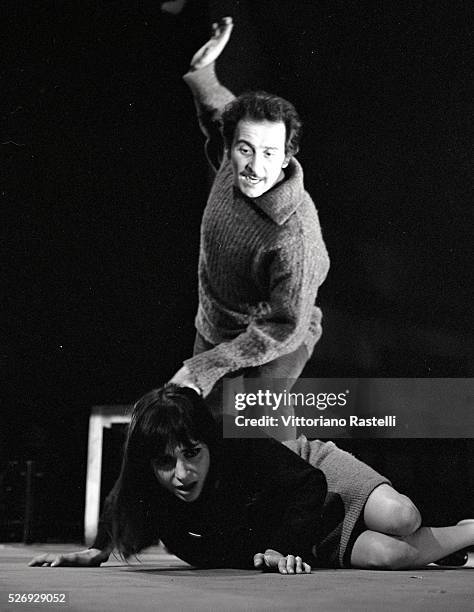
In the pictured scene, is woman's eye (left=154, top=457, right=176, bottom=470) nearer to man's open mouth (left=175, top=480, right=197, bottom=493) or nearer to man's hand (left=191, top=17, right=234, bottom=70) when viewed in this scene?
man's open mouth (left=175, top=480, right=197, bottom=493)

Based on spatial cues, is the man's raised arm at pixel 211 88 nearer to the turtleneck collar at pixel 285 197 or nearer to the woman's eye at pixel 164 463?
the turtleneck collar at pixel 285 197

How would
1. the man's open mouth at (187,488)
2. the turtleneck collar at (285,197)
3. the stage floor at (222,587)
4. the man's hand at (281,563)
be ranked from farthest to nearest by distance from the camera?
1. the turtleneck collar at (285,197)
2. the man's open mouth at (187,488)
3. the man's hand at (281,563)
4. the stage floor at (222,587)

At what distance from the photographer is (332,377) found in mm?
1563

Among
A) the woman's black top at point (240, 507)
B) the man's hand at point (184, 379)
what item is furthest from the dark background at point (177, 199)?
the woman's black top at point (240, 507)

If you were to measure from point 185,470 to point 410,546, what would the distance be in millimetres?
436

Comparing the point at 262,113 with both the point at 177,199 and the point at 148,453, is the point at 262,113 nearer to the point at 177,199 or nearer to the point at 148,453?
the point at 177,199

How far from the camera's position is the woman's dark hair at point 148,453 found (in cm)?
152

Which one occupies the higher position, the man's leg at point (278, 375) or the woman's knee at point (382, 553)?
the man's leg at point (278, 375)

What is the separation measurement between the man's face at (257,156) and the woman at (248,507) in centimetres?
46

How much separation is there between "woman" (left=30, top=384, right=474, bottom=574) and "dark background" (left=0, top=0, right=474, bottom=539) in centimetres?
7

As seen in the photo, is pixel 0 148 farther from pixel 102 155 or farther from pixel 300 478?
pixel 300 478

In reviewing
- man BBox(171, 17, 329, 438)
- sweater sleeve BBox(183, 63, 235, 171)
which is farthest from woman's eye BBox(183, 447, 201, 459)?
sweater sleeve BBox(183, 63, 235, 171)

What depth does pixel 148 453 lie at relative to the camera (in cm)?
153

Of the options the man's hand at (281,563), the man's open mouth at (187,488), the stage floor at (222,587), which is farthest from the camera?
the man's open mouth at (187,488)
